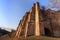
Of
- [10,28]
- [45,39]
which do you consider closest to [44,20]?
[45,39]

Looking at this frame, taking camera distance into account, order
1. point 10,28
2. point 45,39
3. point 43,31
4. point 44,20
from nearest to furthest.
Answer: point 45,39, point 43,31, point 44,20, point 10,28

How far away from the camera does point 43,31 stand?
2.57 meters

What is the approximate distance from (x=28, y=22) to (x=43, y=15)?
0.29 m

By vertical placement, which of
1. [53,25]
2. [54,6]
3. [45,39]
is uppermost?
[54,6]

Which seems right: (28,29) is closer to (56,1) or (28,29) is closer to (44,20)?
(44,20)

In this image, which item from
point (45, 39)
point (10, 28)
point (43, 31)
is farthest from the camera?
point (10, 28)

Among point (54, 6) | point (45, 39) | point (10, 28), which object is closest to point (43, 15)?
point (54, 6)

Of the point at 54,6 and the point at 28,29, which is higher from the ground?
the point at 54,6

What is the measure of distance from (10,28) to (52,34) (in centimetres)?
→ 119

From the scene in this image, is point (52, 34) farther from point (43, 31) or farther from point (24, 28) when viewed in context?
point (24, 28)

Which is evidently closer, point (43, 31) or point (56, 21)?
point (43, 31)

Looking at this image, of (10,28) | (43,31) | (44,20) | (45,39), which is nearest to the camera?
(45,39)

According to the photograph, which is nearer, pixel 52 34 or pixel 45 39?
pixel 45 39

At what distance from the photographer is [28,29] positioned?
8.71 ft
